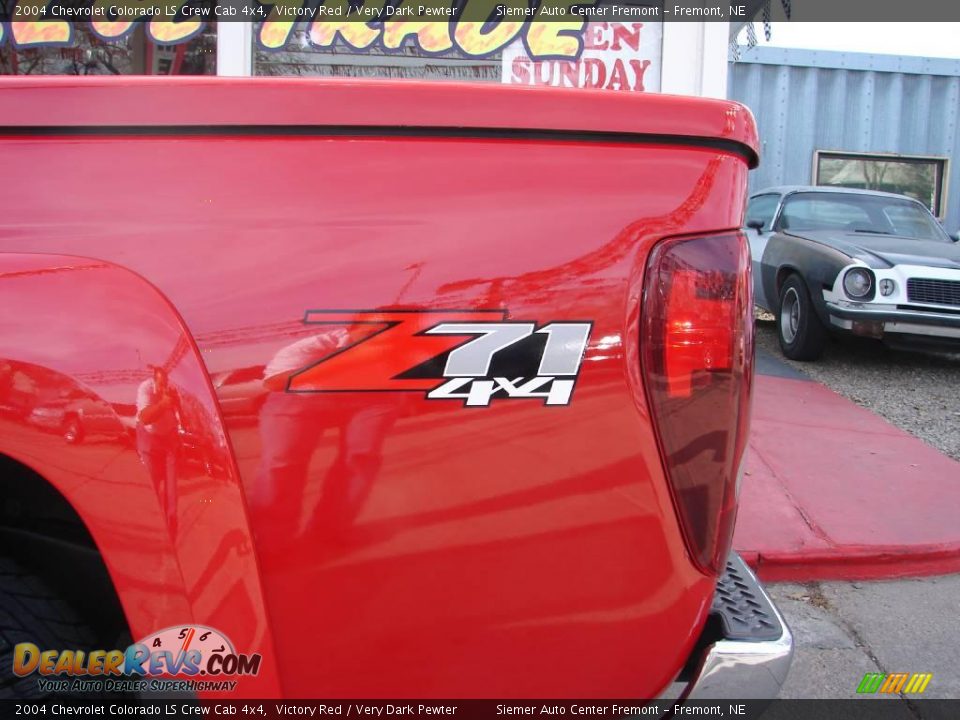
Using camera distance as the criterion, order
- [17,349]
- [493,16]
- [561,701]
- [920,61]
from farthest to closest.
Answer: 1. [920,61]
2. [493,16]
3. [561,701]
4. [17,349]

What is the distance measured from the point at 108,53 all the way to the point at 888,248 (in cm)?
612

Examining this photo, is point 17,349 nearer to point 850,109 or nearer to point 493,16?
point 493,16

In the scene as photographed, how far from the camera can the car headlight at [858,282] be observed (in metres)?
6.02

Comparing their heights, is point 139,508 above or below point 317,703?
above

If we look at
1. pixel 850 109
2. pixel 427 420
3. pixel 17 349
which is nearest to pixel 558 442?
pixel 427 420

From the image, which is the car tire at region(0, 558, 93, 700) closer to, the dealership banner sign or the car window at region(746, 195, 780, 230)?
the dealership banner sign

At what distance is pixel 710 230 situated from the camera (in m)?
1.17

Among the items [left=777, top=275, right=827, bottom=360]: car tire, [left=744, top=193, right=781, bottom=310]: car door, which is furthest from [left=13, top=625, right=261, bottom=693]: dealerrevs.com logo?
[left=744, top=193, right=781, bottom=310]: car door

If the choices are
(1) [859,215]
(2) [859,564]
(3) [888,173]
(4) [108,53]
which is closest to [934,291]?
(1) [859,215]

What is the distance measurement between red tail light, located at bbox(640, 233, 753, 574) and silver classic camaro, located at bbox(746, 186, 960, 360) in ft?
18.0

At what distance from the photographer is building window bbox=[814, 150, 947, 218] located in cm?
1078

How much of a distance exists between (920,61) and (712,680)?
11760 mm

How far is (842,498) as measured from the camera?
12.2ft

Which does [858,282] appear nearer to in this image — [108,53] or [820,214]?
[820,214]
